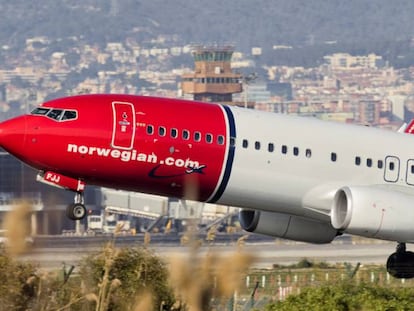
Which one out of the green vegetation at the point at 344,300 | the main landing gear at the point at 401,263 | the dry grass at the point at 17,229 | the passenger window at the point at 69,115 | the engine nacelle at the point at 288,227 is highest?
the passenger window at the point at 69,115

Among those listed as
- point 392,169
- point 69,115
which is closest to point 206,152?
point 69,115

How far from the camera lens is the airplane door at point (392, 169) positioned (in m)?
42.6

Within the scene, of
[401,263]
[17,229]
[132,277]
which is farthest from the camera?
[401,263]

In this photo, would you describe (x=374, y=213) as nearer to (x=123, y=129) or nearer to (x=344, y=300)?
(x=123, y=129)

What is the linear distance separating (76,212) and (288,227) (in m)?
6.20

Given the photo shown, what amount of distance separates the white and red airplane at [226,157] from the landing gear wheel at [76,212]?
4 cm

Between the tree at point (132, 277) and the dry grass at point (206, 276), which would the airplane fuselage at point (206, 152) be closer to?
the tree at point (132, 277)

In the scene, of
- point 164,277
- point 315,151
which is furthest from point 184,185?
point 164,277

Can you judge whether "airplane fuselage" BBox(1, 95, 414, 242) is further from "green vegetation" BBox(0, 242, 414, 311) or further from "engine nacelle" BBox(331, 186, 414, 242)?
"green vegetation" BBox(0, 242, 414, 311)

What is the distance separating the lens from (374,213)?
40906mm

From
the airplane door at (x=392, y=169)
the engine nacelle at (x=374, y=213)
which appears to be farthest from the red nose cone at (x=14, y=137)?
the airplane door at (x=392, y=169)

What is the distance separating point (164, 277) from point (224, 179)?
12.0 metres

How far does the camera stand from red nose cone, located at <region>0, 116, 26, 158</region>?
3988 centimetres

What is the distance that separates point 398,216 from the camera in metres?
41.1
